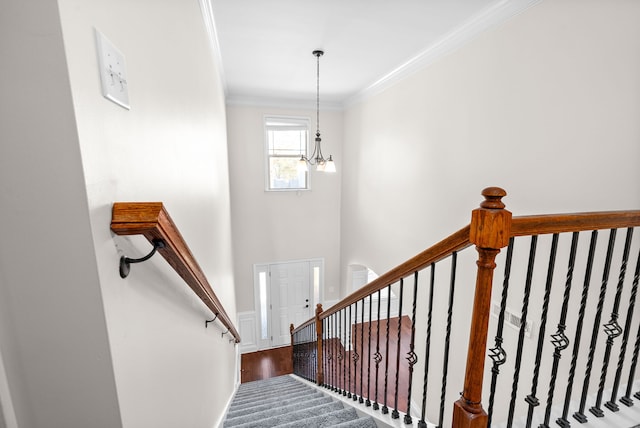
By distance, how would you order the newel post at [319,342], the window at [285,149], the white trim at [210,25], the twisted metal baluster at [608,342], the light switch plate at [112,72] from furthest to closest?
the window at [285,149], the newel post at [319,342], the white trim at [210,25], the twisted metal baluster at [608,342], the light switch plate at [112,72]

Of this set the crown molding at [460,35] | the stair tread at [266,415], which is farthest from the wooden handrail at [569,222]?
the stair tread at [266,415]

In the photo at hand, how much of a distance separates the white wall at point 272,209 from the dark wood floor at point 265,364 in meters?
0.94

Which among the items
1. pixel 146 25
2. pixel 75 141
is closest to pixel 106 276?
pixel 75 141

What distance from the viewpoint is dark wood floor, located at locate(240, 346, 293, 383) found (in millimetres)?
4980

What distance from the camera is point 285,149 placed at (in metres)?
5.50

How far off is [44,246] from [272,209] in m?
5.04

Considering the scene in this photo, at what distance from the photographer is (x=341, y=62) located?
3.51 metres

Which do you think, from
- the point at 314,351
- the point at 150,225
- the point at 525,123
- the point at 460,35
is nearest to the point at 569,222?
the point at 150,225

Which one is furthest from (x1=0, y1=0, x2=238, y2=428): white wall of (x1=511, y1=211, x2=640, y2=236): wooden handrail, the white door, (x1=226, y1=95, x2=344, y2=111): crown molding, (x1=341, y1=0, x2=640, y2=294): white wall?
the white door

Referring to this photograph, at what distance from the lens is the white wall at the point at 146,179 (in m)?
0.59

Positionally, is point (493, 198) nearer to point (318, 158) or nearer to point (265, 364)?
point (318, 158)

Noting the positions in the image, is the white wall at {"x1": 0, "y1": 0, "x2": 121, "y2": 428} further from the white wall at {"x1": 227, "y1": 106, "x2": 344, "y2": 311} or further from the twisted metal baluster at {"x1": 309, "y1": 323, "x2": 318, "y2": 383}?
the white wall at {"x1": 227, "y1": 106, "x2": 344, "y2": 311}

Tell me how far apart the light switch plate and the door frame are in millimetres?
5108

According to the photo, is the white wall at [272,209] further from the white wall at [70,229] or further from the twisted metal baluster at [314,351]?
the white wall at [70,229]
